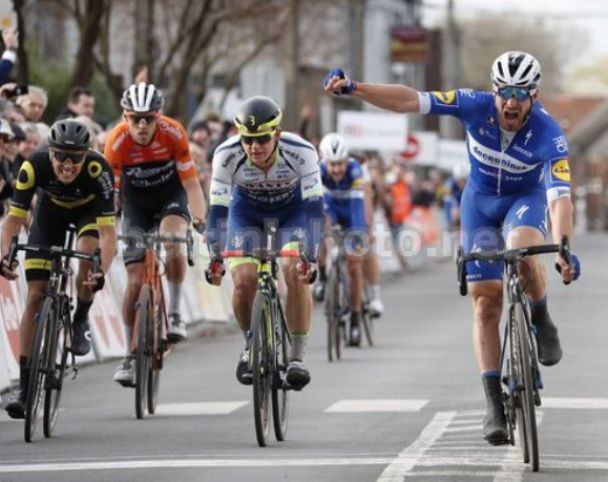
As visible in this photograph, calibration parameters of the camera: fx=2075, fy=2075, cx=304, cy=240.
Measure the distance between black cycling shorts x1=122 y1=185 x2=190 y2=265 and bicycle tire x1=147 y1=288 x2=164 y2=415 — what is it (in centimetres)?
68

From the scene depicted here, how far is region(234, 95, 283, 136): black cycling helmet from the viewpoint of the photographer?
12.4m

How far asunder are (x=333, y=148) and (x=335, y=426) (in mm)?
7512

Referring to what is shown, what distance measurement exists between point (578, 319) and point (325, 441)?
12.8 meters

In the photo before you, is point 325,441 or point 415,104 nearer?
point 415,104

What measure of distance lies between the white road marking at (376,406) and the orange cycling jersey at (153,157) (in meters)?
1.98

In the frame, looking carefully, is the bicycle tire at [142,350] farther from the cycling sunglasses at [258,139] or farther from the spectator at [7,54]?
the spectator at [7,54]

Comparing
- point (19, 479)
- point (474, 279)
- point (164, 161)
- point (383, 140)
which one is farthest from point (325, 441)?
point (383, 140)

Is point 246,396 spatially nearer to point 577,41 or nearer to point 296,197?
point 296,197

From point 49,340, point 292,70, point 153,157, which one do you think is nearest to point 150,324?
point 153,157

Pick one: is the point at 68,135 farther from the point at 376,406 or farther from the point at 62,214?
the point at 376,406

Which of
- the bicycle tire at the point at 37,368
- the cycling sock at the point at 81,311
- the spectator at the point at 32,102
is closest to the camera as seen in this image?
the bicycle tire at the point at 37,368

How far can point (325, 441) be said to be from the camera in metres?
12.4

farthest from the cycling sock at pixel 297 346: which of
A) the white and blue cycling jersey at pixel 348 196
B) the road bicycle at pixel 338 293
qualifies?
the white and blue cycling jersey at pixel 348 196

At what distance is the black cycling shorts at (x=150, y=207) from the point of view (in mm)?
15141
